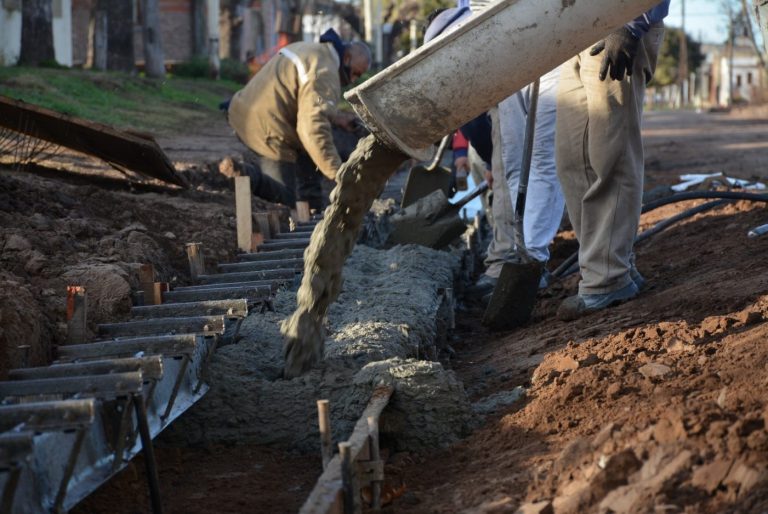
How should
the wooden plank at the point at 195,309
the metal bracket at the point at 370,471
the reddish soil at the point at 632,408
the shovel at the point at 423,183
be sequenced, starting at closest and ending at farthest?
1. the reddish soil at the point at 632,408
2. the metal bracket at the point at 370,471
3. the wooden plank at the point at 195,309
4. the shovel at the point at 423,183

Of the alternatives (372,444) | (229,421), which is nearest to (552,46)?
(372,444)

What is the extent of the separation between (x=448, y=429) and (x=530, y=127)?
8.20 feet

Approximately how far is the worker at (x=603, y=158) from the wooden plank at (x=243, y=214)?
1982 mm

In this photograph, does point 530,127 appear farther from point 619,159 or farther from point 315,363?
point 315,363

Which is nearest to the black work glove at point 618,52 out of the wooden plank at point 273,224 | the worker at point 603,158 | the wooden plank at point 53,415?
the worker at point 603,158

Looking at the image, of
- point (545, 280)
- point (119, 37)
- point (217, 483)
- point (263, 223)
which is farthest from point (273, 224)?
point (119, 37)

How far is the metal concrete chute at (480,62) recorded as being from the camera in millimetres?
3744

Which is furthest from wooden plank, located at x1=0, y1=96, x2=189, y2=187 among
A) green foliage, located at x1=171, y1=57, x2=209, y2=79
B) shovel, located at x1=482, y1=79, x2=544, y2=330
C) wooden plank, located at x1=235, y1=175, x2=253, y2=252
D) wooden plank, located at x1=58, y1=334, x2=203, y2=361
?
green foliage, located at x1=171, y1=57, x2=209, y2=79

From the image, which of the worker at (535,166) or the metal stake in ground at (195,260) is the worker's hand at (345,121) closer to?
the worker at (535,166)

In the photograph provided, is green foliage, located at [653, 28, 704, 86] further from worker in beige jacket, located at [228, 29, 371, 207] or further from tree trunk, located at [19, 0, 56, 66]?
worker in beige jacket, located at [228, 29, 371, 207]

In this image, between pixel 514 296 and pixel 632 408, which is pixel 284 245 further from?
pixel 632 408

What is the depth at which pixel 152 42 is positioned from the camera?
24.4 m

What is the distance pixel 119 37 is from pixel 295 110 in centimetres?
1693

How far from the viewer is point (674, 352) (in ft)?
13.2
